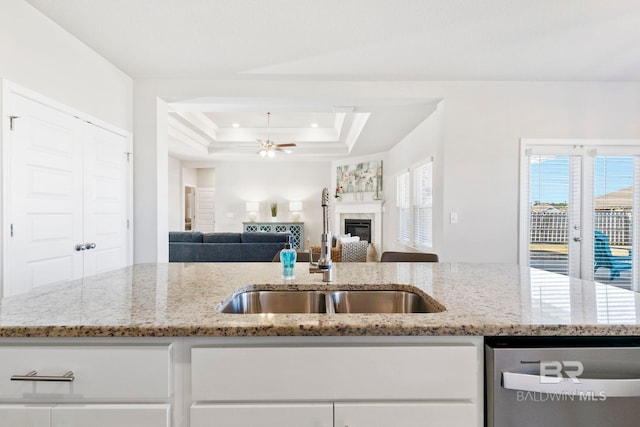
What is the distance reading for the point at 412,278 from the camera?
151 centimetres

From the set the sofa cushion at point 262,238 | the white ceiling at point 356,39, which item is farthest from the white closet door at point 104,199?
the sofa cushion at point 262,238

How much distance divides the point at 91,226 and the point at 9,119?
1.08 m

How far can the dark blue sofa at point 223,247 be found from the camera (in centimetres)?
502

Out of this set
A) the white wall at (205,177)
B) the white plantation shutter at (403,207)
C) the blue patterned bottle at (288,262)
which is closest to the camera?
the blue patterned bottle at (288,262)

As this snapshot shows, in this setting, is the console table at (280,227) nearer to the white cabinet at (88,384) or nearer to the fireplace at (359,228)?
the fireplace at (359,228)

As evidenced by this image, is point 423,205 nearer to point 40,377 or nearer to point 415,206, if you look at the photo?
point 415,206

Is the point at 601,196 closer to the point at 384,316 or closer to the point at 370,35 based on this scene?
the point at 370,35

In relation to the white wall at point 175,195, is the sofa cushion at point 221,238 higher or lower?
lower

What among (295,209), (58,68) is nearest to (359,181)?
(295,209)

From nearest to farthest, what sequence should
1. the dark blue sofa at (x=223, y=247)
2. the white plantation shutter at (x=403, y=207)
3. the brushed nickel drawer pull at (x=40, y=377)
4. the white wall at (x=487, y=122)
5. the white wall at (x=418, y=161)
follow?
the brushed nickel drawer pull at (x=40, y=377) → the white wall at (x=487, y=122) → the white wall at (x=418, y=161) → the dark blue sofa at (x=223, y=247) → the white plantation shutter at (x=403, y=207)

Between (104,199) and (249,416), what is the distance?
311 cm

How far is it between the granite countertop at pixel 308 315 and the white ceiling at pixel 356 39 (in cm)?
198

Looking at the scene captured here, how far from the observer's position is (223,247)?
16.4 ft

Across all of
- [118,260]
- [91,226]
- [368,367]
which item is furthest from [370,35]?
[118,260]
